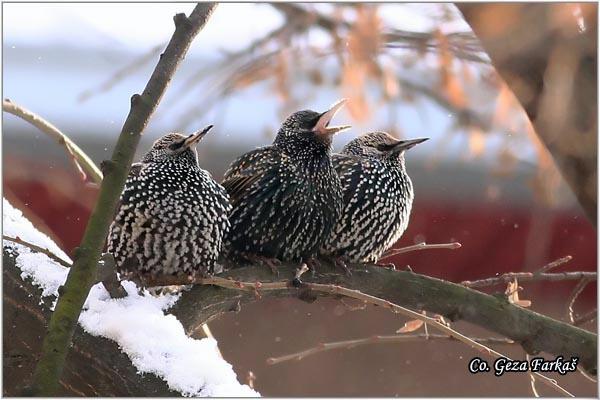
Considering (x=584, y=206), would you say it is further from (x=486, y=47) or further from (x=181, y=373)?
(x=181, y=373)

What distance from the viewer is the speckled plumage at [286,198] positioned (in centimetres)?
318

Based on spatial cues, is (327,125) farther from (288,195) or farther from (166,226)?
(166,226)

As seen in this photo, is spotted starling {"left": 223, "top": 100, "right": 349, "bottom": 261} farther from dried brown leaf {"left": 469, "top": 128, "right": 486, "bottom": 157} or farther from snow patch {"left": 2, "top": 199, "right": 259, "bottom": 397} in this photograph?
dried brown leaf {"left": 469, "top": 128, "right": 486, "bottom": 157}

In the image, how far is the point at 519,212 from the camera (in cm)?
612

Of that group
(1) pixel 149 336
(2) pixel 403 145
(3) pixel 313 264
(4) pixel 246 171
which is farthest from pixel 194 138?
(2) pixel 403 145

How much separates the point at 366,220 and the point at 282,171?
0.35 meters

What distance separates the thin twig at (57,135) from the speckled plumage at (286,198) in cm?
46

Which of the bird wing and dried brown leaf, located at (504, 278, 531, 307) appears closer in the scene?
dried brown leaf, located at (504, 278, 531, 307)

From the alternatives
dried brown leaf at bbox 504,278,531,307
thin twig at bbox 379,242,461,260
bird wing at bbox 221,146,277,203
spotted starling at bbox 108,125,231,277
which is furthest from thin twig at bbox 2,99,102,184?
dried brown leaf at bbox 504,278,531,307

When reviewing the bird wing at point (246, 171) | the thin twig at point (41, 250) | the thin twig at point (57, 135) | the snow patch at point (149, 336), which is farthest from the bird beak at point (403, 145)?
the thin twig at point (41, 250)

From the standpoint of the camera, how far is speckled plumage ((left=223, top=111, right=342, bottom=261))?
3.18 meters

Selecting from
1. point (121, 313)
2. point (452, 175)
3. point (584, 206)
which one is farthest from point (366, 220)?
point (452, 175)

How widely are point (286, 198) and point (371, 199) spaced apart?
1.18ft

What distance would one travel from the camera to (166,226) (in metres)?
2.92
